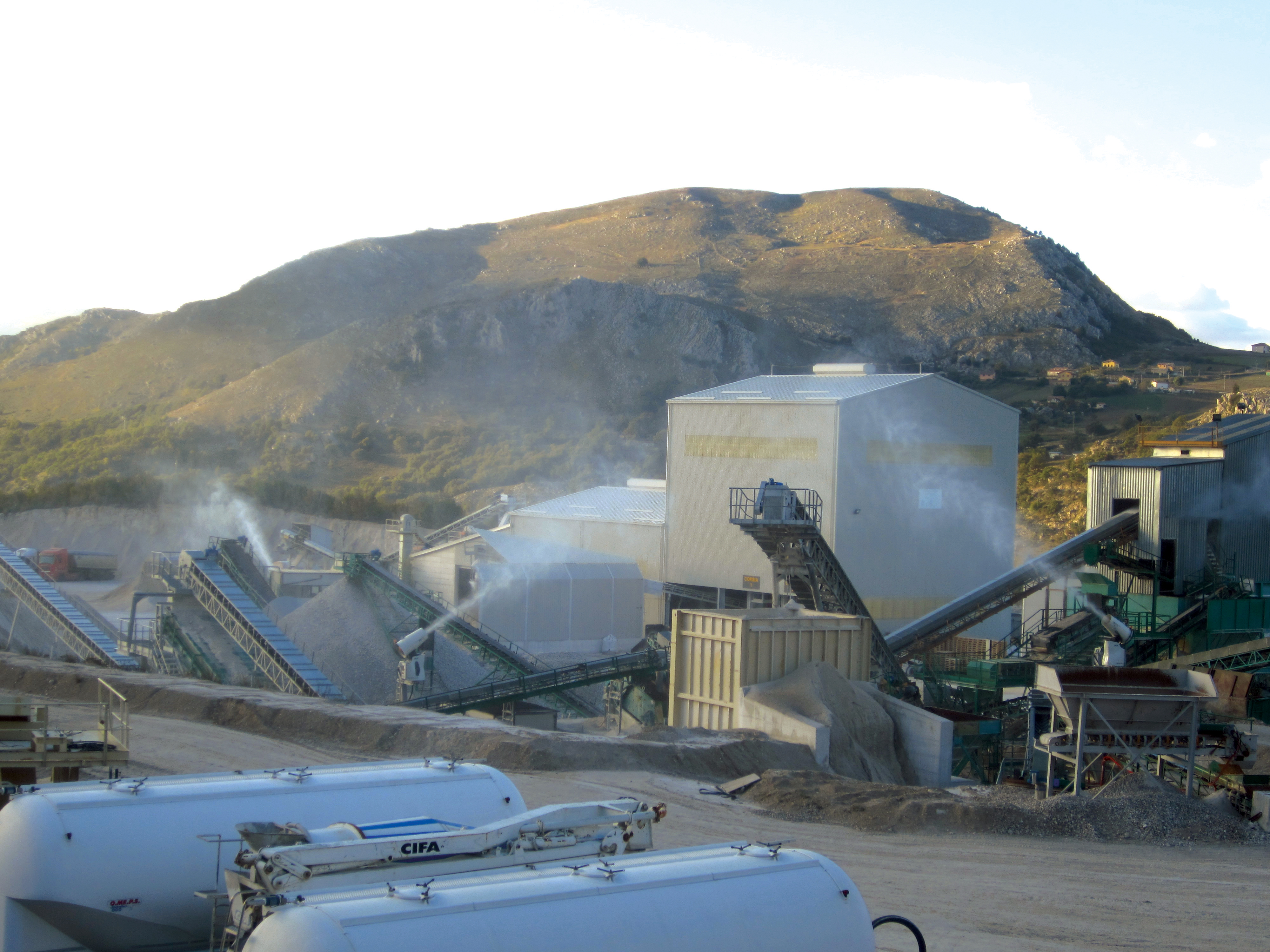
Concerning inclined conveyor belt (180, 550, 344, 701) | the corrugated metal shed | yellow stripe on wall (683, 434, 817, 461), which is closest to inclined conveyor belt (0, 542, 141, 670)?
inclined conveyor belt (180, 550, 344, 701)

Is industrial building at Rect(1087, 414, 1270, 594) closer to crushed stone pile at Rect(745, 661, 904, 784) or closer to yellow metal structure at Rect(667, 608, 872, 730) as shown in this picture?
yellow metal structure at Rect(667, 608, 872, 730)

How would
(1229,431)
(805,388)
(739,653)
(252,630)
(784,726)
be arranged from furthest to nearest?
(805,388), (1229,431), (252,630), (739,653), (784,726)

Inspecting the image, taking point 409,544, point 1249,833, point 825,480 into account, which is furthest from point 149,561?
point 1249,833

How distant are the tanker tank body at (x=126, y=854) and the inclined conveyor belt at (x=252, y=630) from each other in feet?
47.5

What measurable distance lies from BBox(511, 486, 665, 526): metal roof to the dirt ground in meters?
20.9

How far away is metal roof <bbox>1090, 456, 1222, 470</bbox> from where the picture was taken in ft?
89.0

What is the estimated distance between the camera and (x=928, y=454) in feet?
105

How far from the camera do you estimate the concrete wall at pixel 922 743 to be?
2058cm

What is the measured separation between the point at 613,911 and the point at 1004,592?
22.1 m

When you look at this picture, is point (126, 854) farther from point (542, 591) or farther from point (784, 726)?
point (542, 591)

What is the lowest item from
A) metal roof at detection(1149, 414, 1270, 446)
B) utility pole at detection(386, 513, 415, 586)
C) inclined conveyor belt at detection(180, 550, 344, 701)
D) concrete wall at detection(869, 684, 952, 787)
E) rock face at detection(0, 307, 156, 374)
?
concrete wall at detection(869, 684, 952, 787)

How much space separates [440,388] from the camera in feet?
294

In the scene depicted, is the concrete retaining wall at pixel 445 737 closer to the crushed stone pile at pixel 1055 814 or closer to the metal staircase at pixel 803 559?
the crushed stone pile at pixel 1055 814

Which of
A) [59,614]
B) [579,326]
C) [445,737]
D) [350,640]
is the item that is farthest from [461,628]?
[579,326]
